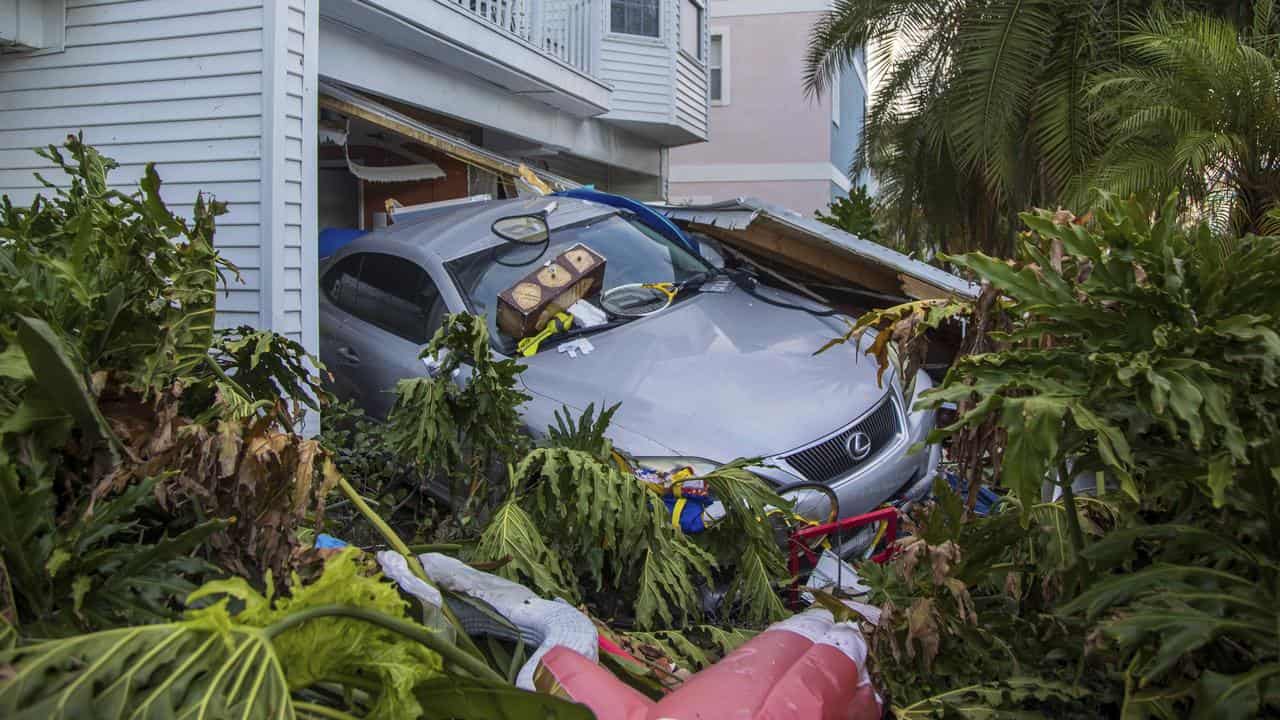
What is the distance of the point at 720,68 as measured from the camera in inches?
853

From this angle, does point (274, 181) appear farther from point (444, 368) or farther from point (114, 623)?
point (114, 623)

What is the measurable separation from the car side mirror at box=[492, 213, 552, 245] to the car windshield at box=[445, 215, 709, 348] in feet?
0.20

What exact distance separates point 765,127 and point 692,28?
6.93 m

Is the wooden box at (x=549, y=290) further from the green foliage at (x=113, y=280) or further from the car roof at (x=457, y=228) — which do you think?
the green foliage at (x=113, y=280)

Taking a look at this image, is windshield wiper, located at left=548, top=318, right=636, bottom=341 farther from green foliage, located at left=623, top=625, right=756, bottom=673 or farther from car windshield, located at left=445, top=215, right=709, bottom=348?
green foliage, located at left=623, top=625, right=756, bottom=673

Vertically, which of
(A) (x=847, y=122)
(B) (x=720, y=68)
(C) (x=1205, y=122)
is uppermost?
(B) (x=720, y=68)

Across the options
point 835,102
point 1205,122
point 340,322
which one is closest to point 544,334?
point 340,322

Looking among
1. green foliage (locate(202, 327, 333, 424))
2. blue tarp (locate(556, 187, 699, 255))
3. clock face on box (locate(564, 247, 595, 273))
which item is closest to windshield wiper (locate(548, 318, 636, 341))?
clock face on box (locate(564, 247, 595, 273))

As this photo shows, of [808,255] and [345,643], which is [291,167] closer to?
[808,255]

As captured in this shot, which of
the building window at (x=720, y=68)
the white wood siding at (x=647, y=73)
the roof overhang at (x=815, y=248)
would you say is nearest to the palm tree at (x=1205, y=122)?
the roof overhang at (x=815, y=248)

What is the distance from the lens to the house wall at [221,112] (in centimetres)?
546

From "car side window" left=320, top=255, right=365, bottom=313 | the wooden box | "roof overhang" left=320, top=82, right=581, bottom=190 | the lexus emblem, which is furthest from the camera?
"roof overhang" left=320, top=82, right=581, bottom=190

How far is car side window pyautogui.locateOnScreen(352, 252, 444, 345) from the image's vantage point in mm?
5414

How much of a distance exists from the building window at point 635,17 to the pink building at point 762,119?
27.7 ft
